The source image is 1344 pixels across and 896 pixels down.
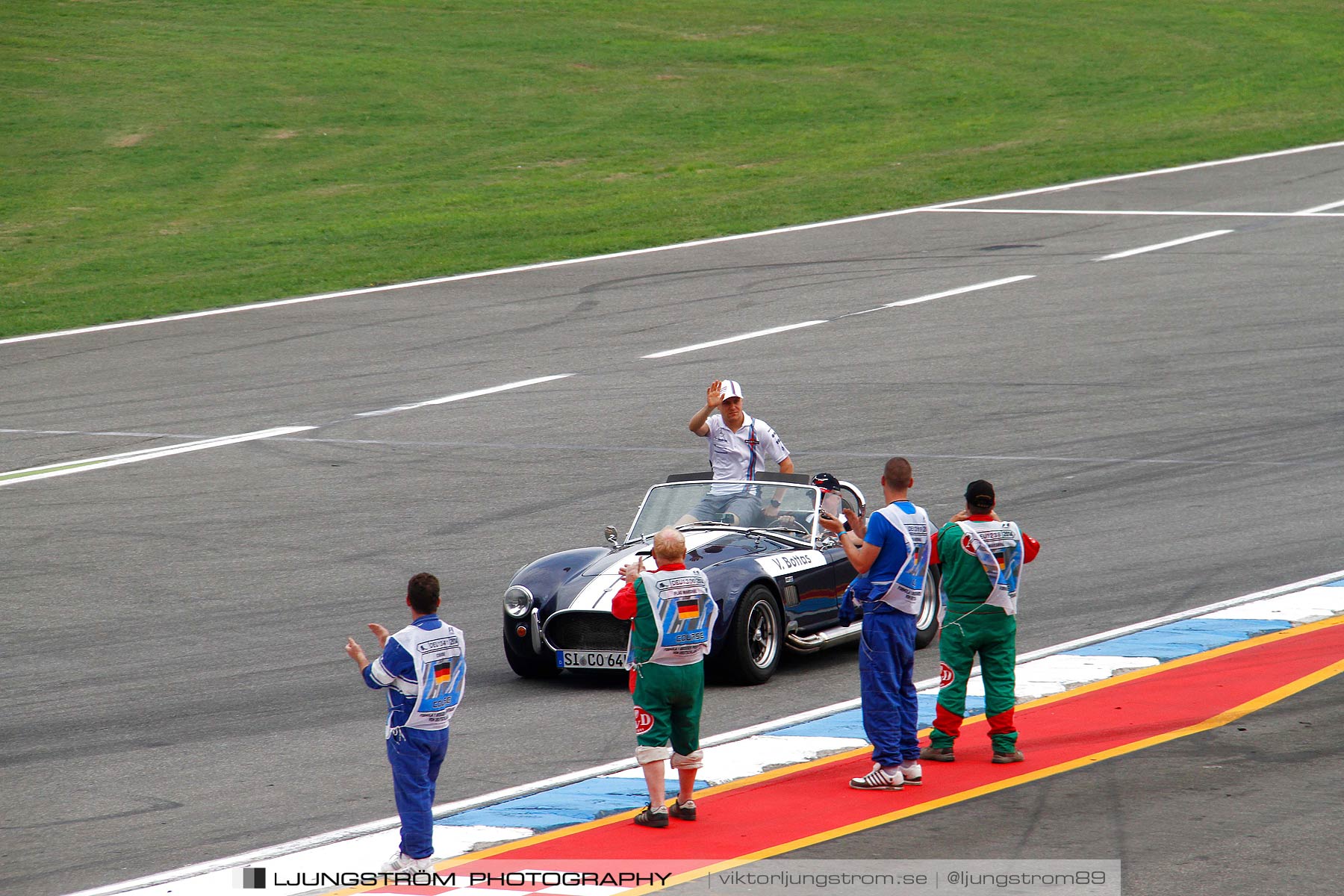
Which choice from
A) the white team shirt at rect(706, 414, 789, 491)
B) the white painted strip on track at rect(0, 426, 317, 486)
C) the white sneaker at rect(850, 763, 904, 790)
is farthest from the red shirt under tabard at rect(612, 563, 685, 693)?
the white painted strip on track at rect(0, 426, 317, 486)

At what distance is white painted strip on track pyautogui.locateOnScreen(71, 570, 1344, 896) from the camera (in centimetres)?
733

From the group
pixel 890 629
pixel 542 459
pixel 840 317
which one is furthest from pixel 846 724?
pixel 840 317

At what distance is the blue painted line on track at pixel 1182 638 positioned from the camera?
11.2 metres

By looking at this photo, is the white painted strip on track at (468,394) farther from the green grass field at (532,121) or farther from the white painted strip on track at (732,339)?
the green grass field at (532,121)

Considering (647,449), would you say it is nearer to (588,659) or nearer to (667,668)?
(588,659)

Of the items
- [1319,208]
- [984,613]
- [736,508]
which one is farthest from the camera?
[1319,208]

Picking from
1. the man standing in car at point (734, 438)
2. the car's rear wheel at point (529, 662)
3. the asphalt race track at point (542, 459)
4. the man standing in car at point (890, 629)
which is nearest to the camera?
the man standing in car at point (890, 629)

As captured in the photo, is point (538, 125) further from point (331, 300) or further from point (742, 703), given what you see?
point (742, 703)

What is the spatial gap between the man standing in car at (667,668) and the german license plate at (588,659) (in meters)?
2.99

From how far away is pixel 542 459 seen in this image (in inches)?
712

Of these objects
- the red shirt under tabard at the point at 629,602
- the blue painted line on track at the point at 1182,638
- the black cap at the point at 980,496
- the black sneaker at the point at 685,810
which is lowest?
the blue painted line on track at the point at 1182,638

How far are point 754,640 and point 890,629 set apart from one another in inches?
111

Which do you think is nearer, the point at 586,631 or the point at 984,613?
the point at 984,613

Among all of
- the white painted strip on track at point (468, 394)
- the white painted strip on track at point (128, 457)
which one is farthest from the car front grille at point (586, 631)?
the white painted strip on track at point (468, 394)
